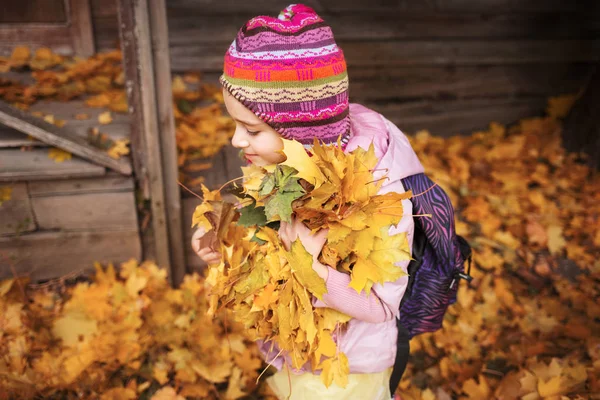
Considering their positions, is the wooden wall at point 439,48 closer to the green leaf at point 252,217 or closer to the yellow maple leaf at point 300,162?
the green leaf at point 252,217

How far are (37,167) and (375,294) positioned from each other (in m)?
1.97

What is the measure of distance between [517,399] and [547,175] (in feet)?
7.44

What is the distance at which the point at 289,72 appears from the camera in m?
1.25

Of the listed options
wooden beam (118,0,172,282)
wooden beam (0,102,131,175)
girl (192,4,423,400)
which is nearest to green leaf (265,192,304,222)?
girl (192,4,423,400)

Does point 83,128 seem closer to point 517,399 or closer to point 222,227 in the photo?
point 222,227

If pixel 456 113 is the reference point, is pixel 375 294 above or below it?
above

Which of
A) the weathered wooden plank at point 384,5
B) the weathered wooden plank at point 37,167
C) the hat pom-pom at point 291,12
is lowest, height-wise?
the weathered wooden plank at point 37,167

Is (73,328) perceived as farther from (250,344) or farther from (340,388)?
(340,388)

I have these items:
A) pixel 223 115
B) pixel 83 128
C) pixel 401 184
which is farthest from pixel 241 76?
pixel 223 115

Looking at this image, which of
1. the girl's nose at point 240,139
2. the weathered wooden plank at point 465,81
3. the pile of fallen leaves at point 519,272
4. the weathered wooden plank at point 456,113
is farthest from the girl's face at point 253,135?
the weathered wooden plank at point 456,113

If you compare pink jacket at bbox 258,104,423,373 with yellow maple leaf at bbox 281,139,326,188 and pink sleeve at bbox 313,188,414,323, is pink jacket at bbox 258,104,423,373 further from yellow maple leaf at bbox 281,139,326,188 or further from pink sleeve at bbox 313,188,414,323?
yellow maple leaf at bbox 281,139,326,188

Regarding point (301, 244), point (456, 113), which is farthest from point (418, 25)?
point (301, 244)

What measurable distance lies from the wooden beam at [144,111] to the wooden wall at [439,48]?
1.34 m

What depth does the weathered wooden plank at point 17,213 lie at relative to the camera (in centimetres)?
253
